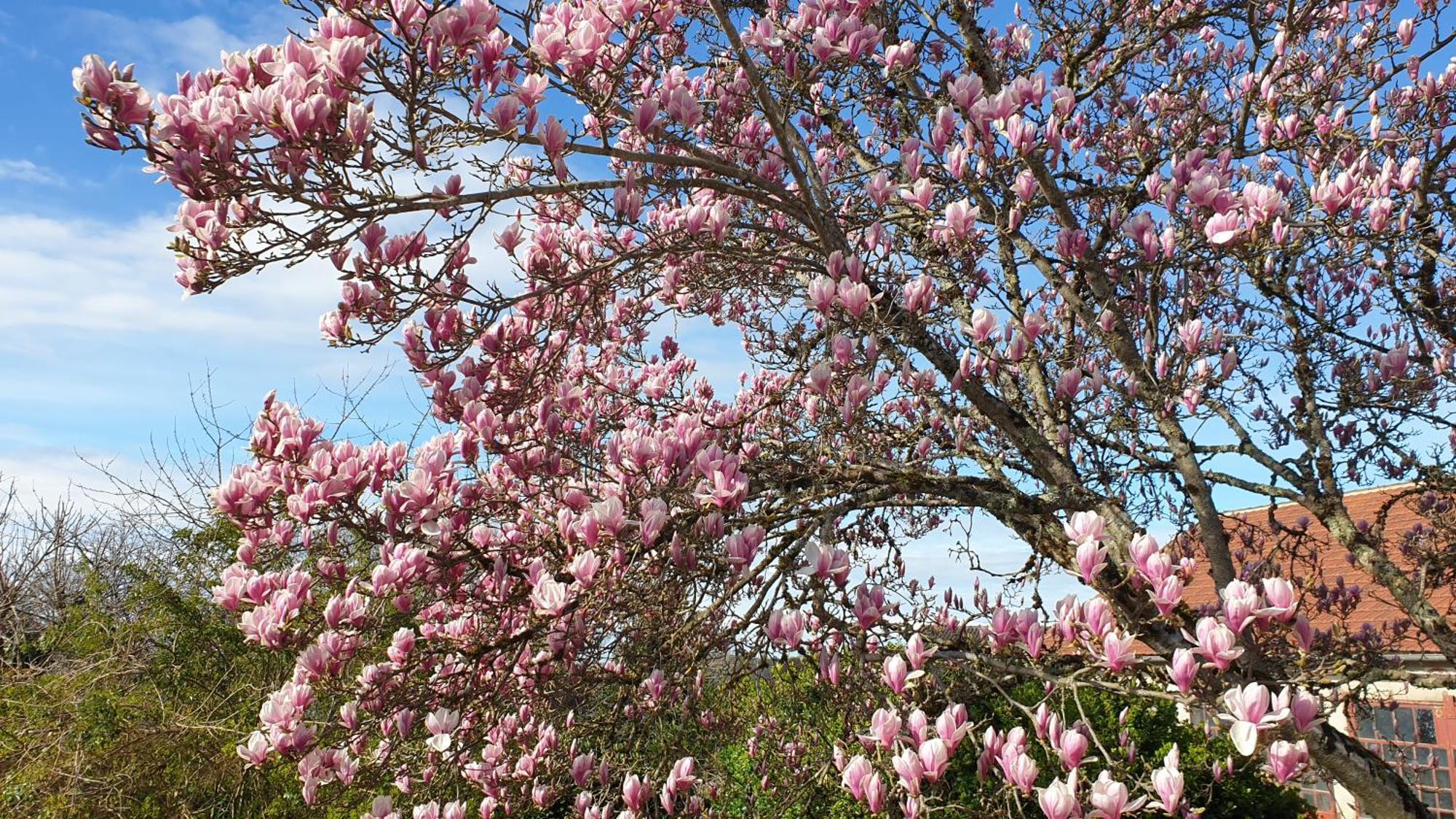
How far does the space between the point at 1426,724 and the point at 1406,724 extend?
0.64 ft

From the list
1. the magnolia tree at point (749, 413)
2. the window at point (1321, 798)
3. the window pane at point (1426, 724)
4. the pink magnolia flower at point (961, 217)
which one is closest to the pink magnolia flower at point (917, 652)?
the magnolia tree at point (749, 413)

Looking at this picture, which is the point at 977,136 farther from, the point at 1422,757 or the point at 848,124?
the point at 1422,757

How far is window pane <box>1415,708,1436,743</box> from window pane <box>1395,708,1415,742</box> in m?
0.08

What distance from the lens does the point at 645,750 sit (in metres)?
3.62

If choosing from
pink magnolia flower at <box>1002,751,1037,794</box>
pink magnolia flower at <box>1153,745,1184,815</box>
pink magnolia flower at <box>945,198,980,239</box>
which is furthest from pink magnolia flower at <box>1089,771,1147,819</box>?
pink magnolia flower at <box>945,198,980,239</box>

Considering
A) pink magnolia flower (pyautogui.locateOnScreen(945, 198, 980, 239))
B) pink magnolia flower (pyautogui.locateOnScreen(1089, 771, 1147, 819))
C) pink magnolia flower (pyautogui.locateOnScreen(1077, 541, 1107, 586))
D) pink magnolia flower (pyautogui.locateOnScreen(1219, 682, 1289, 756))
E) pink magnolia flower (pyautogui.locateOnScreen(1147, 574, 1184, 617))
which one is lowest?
pink magnolia flower (pyautogui.locateOnScreen(1089, 771, 1147, 819))

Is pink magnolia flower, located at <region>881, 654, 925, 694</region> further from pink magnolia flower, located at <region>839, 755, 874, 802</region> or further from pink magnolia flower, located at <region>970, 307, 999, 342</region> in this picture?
pink magnolia flower, located at <region>970, 307, 999, 342</region>

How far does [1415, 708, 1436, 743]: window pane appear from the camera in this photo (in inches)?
384

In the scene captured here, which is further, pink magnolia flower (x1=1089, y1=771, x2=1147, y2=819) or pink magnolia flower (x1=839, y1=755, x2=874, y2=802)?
pink magnolia flower (x1=839, y1=755, x2=874, y2=802)

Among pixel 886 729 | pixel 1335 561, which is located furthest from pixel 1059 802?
pixel 1335 561

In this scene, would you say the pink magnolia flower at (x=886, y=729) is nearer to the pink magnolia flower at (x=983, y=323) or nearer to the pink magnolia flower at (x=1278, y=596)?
the pink magnolia flower at (x=1278, y=596)

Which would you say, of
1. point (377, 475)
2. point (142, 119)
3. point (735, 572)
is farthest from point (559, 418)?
point (142, 119)

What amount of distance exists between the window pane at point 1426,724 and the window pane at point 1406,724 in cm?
8

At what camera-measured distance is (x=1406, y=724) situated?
1001 centimetres
